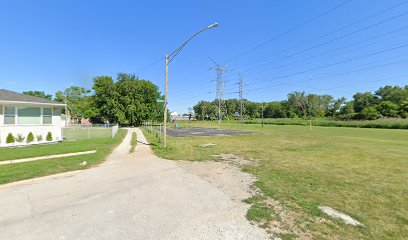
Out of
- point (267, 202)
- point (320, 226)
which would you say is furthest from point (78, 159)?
point (320, 226)

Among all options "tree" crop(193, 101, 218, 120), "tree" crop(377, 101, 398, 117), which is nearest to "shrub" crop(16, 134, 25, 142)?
"tree" crop(377, 101, 398, 117)

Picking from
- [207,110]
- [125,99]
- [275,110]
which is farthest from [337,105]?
[125,99]

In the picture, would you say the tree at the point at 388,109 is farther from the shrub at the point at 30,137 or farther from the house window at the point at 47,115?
the shrub at the point at 30,137

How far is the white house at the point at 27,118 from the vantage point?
46.1ft

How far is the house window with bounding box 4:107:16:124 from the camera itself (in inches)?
560

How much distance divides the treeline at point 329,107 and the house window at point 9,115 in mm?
82206

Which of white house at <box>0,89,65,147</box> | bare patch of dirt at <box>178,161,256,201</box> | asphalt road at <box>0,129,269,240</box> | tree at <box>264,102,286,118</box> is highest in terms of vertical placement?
tree at <box>264,102,286,118</box>

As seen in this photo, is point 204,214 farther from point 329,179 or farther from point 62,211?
point 329,179

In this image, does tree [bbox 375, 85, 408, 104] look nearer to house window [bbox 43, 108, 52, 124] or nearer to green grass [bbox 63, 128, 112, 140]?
green grass [bbox 63, 128, 112, 140]

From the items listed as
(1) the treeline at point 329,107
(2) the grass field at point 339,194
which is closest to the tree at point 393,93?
(1) the treeline at point 329,107

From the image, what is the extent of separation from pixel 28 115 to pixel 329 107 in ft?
407

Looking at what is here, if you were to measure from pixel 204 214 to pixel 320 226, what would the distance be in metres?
2.11

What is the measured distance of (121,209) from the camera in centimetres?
423

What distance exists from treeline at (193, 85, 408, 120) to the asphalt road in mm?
80498
